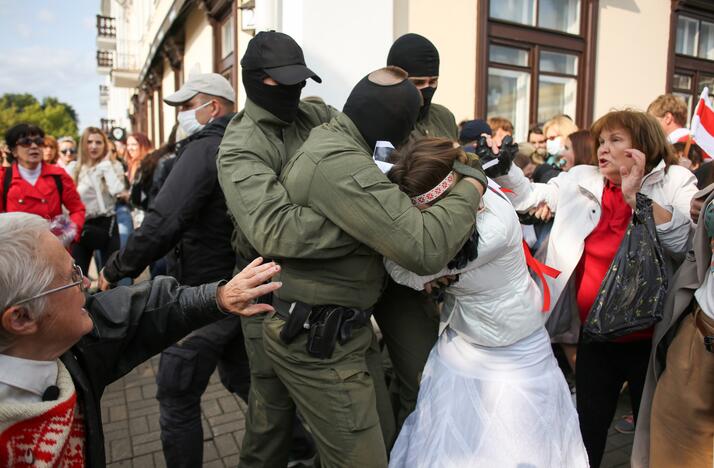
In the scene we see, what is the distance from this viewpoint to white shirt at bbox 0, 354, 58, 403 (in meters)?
1.22

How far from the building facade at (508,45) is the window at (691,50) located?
20mm

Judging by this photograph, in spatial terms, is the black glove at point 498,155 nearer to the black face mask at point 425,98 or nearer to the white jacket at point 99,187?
the black face mask at point 425,98

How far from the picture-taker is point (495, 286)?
190 cm

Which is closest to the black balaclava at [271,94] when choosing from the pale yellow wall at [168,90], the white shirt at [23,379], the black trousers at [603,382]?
the white shirt at [23,379]

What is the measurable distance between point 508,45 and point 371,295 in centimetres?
540

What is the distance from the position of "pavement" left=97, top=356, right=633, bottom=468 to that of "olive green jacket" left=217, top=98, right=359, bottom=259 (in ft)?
4.86

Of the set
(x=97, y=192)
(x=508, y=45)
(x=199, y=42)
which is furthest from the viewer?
(x=199, y=42)

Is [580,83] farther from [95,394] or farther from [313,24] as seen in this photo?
[95,394]

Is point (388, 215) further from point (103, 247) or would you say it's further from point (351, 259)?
point (103, 247)

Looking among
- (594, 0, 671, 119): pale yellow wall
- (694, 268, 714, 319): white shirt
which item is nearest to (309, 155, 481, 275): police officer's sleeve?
(694, 268, 714, 319): white shirt

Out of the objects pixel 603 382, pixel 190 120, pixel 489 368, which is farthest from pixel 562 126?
pixel 489 368

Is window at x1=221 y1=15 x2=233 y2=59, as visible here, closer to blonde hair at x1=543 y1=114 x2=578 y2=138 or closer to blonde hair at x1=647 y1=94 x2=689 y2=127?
blonde hair at x1=543 y1=114 x2=578 y2=138

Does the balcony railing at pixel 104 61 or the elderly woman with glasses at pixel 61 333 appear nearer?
the elderly woman with glasses at pixel 61 333

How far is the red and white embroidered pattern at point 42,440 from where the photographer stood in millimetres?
1156
